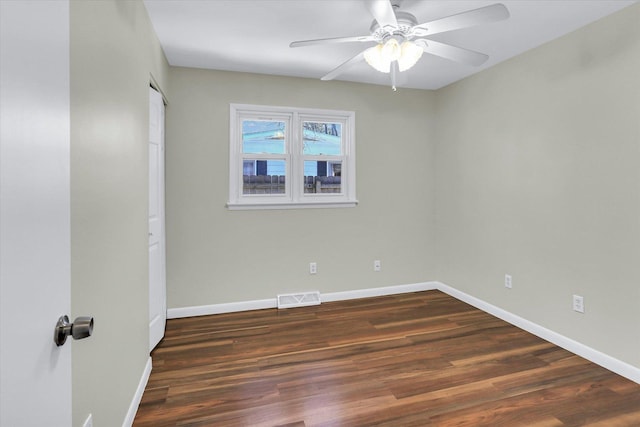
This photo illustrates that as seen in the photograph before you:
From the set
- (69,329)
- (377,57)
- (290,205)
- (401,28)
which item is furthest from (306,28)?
(69,329)

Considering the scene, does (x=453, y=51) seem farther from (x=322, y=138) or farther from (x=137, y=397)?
(x=137, y=397)

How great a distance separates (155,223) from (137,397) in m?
1.29

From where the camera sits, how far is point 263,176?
12.0 feet

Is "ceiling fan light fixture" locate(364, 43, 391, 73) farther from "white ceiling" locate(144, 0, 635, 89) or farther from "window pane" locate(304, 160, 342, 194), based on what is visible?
"window pane" locate(304, 160, 342, 194)

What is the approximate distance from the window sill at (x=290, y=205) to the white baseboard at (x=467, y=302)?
3.29ft

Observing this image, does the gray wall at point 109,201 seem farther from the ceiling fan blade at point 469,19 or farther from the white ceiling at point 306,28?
the ceiling fan blade at point 469,19

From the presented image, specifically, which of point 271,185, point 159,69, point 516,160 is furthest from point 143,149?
point 516,160

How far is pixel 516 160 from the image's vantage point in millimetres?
3119

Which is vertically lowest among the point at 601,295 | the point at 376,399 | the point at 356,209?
the point at 376,399

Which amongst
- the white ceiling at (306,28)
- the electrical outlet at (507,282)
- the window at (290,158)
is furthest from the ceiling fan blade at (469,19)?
the electrical outlet at (507,282)

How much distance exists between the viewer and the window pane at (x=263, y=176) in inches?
143

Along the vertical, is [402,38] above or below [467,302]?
above

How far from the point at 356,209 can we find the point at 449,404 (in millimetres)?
2284

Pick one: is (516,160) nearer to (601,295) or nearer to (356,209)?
(601,295)
